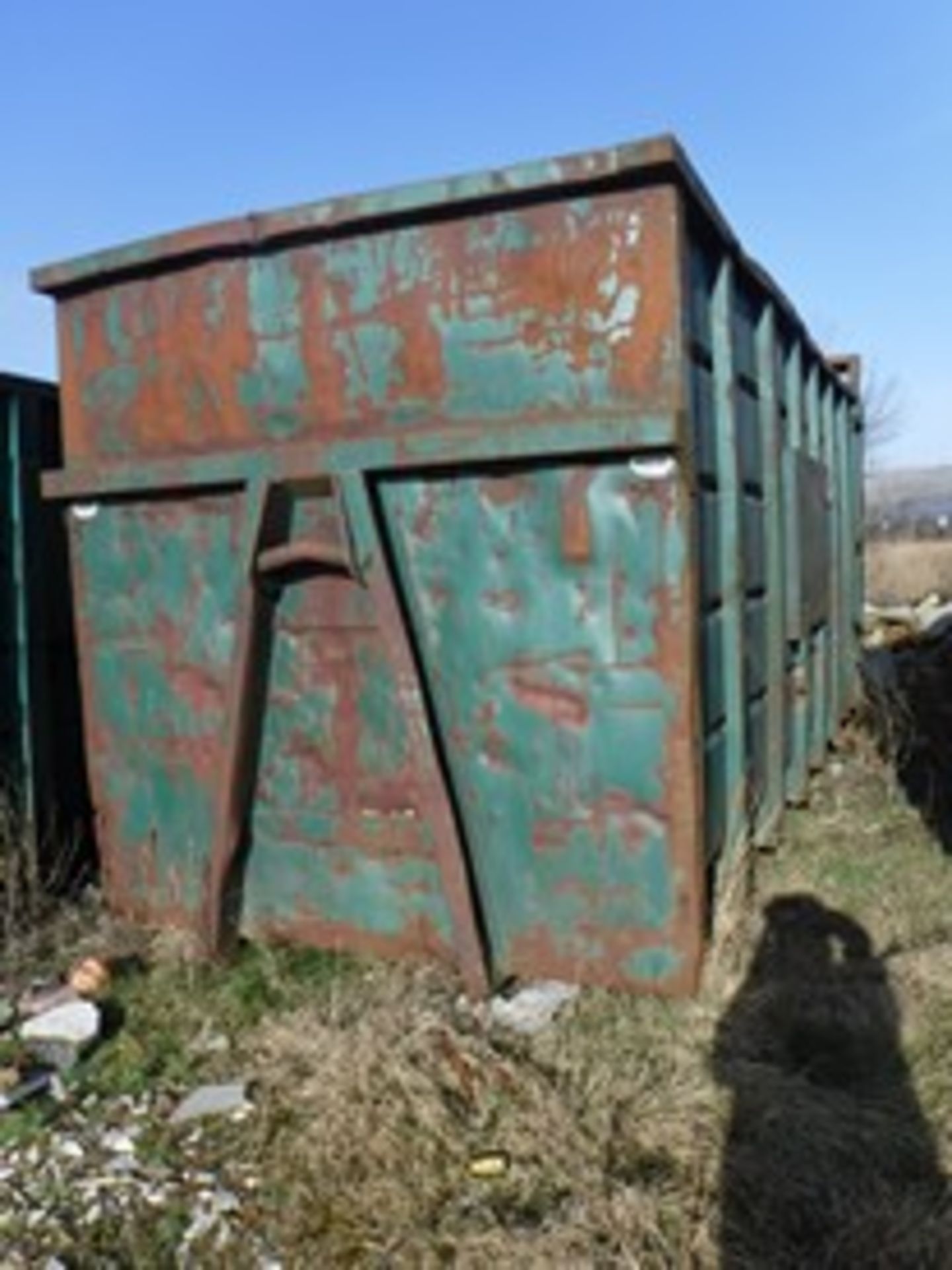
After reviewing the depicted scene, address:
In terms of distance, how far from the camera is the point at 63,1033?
3.42m

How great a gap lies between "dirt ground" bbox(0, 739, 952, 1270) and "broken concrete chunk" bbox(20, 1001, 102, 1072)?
0.24ft

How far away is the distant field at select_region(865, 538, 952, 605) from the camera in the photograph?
16828 millimetres

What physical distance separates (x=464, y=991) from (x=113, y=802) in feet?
5.13

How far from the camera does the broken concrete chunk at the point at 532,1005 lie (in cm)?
342

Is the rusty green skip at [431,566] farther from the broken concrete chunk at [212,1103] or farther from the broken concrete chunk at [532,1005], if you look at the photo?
the broken concrete chunk at [212,1103]

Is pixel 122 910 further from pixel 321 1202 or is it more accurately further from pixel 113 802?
pixel 321 1202

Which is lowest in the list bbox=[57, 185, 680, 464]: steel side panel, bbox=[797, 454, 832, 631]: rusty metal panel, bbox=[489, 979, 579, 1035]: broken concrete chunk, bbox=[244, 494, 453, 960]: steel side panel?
bbox=[489, 979, 579, 1035]: broken concrete chunk

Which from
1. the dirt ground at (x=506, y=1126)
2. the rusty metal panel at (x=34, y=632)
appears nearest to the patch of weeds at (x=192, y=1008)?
the dirt ground at (x=506, y=1126)

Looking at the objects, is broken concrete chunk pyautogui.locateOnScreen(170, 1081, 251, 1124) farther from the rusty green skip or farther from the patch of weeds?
the rusty green skip

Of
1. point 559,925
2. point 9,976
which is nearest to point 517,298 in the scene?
point 559,925

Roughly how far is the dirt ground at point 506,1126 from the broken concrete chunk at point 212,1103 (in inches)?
1.8

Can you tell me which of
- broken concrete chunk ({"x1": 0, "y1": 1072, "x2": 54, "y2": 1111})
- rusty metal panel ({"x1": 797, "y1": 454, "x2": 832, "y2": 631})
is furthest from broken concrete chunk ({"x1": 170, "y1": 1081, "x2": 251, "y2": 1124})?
rusty metal panel ({"x1": 797, "y1": 454, "x2": 832, "y2": 631})

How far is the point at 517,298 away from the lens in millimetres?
3459

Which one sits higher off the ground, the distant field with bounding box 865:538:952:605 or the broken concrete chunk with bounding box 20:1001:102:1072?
the distant field with bounding box 865:538:952:605
